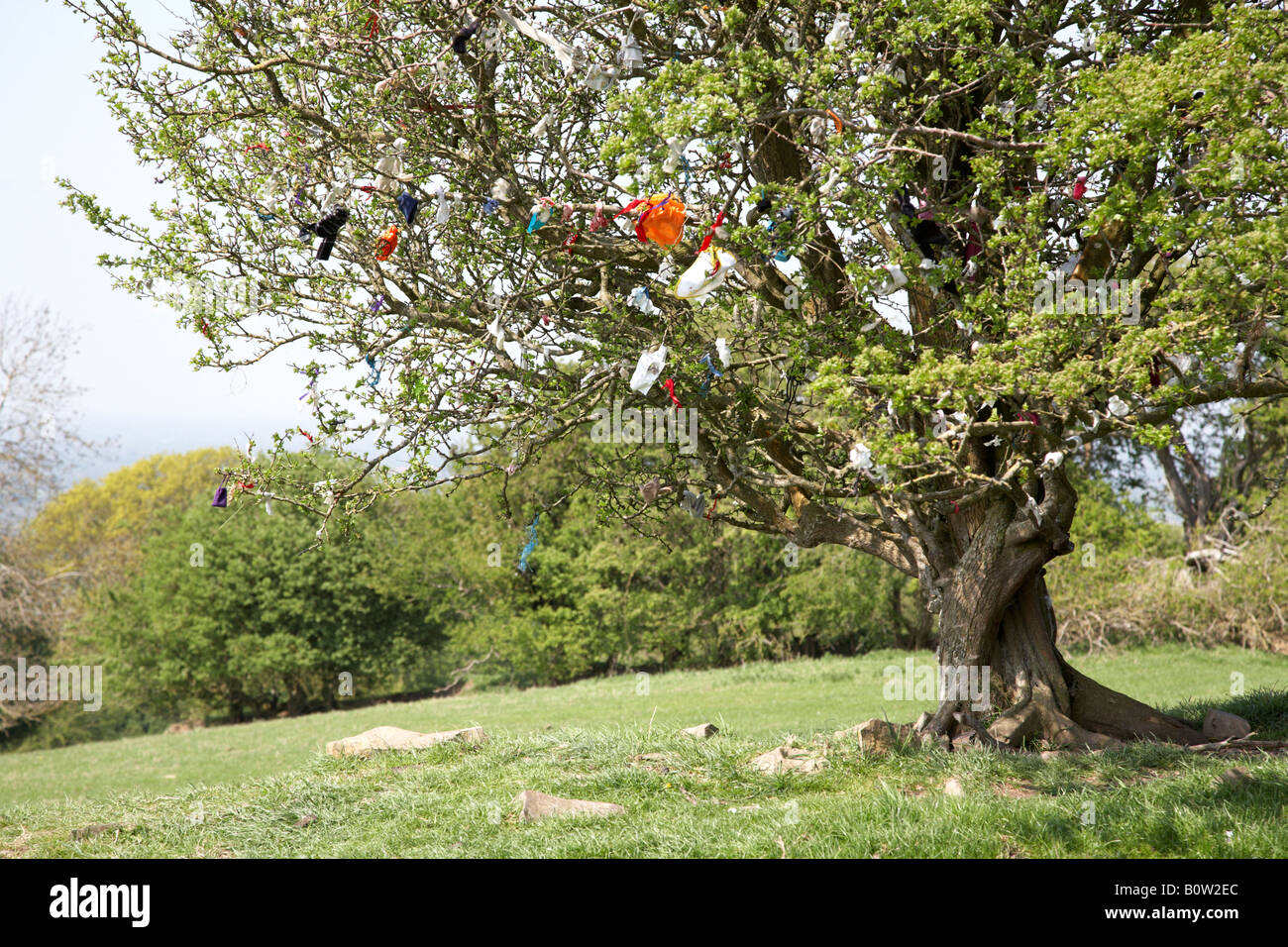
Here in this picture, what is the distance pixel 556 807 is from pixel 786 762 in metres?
2.01

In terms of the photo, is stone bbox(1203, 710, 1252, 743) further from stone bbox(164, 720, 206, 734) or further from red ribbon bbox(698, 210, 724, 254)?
stone bbox(164, 720, 206, 734)

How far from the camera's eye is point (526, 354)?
702 cm

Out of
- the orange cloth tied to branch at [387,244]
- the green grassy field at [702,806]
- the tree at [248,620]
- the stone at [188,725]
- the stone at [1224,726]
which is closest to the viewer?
the green grassy field at [702,806]

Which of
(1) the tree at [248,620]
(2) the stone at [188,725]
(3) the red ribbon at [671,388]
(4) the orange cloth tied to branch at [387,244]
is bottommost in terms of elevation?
(2) the stone at [188,725]

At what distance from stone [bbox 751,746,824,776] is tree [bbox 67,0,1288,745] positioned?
4.87 feet

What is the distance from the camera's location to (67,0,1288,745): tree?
531cm

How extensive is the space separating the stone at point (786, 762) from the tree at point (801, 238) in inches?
58.5

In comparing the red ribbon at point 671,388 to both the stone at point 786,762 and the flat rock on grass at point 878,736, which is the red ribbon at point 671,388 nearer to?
the stone at point 786,762

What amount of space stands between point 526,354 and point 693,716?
10274 millimetres

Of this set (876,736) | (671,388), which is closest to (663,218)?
(671,388)

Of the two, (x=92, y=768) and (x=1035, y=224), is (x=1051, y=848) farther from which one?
(x=92, y=768)

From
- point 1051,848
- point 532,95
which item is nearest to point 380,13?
point 532,95

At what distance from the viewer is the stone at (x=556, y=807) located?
5.85 m

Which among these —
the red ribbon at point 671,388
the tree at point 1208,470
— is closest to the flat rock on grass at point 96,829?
the red ribbon at point 671,388
